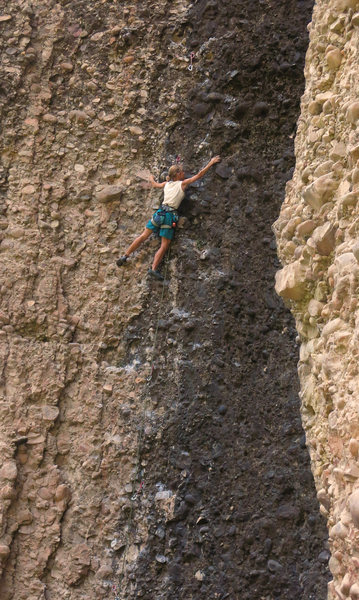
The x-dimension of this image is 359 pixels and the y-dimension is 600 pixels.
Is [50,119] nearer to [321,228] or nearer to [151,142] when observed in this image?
[151,142]

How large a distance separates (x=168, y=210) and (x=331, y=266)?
3.47m

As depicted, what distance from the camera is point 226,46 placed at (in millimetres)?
6688

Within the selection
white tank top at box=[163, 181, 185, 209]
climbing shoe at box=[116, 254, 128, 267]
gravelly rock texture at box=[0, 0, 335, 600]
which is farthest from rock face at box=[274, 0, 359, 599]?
climbing shoe at box=[116, 254, 128, 267]

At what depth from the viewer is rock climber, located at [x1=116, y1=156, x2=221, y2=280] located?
6.38 metres

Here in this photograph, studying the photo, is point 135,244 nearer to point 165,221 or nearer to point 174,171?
point 165,221

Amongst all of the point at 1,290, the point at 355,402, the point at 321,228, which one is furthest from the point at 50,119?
the point at 355,402

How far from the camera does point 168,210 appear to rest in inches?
252

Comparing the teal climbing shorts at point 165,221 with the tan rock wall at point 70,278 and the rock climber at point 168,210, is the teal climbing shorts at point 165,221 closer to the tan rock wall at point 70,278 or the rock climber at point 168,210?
the rock climber at point 168,210

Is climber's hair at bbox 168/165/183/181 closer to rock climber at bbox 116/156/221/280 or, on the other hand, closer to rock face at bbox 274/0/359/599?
rock climber at bbox 116/156/221/280

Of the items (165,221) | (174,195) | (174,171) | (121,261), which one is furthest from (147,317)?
(174,171)

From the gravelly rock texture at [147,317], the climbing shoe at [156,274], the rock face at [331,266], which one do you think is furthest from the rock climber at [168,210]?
the rock face at [331,266]

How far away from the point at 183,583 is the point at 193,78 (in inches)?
156

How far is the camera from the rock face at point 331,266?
8.75ft

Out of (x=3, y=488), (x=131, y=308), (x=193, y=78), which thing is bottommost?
(x=3, y=488)
